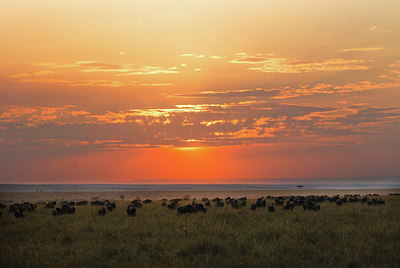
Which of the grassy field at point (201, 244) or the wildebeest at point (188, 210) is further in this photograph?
the wildebeest at point (188, 210)

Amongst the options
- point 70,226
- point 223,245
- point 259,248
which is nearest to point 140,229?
point 70,226

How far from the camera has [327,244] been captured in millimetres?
19109

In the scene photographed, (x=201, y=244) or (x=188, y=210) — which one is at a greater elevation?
(x=188, y=210)

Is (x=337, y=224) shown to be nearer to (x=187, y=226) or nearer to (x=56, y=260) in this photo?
(x=187, y=226)

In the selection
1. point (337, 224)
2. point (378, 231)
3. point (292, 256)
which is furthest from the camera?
point (337, 224)

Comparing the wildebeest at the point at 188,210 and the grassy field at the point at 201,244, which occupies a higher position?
the wildebeest at the point at 188,210

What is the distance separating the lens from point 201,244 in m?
18.7

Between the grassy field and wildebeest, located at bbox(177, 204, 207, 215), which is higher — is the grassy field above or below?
below

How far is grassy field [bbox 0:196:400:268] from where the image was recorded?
16.3 m

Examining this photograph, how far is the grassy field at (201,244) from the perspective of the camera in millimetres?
16266

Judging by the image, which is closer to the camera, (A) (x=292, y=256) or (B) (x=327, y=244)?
(A) (x=292, y=256)

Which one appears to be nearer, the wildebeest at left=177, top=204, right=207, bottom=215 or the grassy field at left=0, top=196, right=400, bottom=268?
the grassy field at left=0, top=196, right=400, bottom=268

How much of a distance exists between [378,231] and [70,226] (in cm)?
1641

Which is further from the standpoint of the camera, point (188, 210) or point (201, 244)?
point (188, 210)
